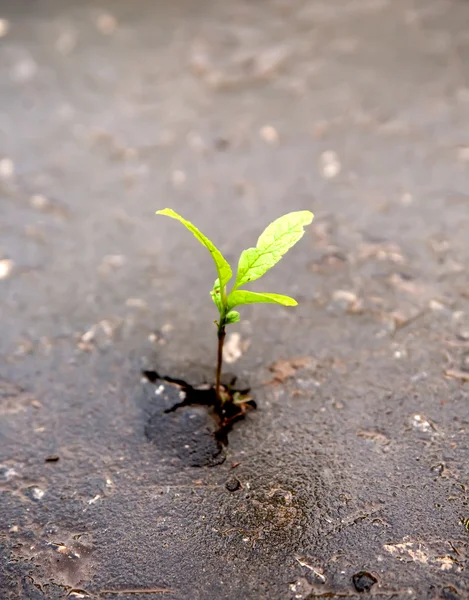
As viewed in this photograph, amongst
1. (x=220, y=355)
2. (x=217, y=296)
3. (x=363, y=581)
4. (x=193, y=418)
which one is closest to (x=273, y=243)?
(x=217, y=296)

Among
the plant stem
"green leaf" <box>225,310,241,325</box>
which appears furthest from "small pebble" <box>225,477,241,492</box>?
"green leaf" <box>225,310,241,325</box>

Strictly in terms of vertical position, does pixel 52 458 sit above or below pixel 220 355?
below

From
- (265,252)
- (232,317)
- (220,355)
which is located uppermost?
(265,252)

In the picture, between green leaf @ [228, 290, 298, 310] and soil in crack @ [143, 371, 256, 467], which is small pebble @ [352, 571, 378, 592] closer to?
soil in crack @ [143, 371, 256, 467]

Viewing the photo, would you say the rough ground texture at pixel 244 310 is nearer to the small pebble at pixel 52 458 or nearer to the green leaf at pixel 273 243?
the small pebble at pixel 52 458

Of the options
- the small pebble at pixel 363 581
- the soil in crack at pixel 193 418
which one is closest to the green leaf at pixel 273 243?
the soil in crack at pixel 193 418

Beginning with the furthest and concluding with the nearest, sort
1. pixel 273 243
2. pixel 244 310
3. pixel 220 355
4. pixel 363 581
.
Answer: pixel 244 310
pixel 220 355
pixel 273 243
pixel 363 581

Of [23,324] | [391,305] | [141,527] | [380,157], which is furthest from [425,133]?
[141,527]

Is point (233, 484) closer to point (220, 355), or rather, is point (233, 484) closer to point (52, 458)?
point (220, 355)

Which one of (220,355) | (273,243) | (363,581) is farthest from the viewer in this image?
(220,355)
